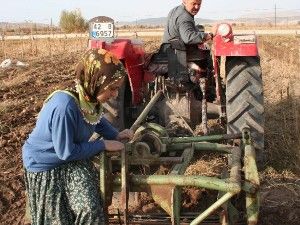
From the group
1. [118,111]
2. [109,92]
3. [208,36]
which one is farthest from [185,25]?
[109,92]

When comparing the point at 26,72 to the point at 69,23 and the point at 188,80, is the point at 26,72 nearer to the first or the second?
the point at 188,80

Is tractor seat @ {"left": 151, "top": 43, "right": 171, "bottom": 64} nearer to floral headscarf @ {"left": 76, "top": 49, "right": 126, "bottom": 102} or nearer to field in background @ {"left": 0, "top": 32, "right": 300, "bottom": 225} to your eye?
field in background @ {"left": 0, "top": 32, "right": 300, "bottom": 225}

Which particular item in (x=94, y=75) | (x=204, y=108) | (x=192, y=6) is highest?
(x=192, y=6)

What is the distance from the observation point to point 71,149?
2.98 m

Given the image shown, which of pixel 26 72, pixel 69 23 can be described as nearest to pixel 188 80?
pixel 26 72

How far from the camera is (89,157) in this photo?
3.14 m

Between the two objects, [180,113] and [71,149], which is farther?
[180,113]

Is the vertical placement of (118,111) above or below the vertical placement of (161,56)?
below

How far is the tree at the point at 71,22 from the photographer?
40.8 metres

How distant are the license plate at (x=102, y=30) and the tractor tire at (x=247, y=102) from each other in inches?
48.2

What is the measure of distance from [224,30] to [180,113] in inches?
36.5

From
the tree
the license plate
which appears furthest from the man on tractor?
the tree

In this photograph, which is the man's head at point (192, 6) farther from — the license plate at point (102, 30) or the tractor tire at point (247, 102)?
the license plate at point (102, 30)

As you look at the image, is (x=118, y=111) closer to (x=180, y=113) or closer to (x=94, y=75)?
(x=180, y=113)
